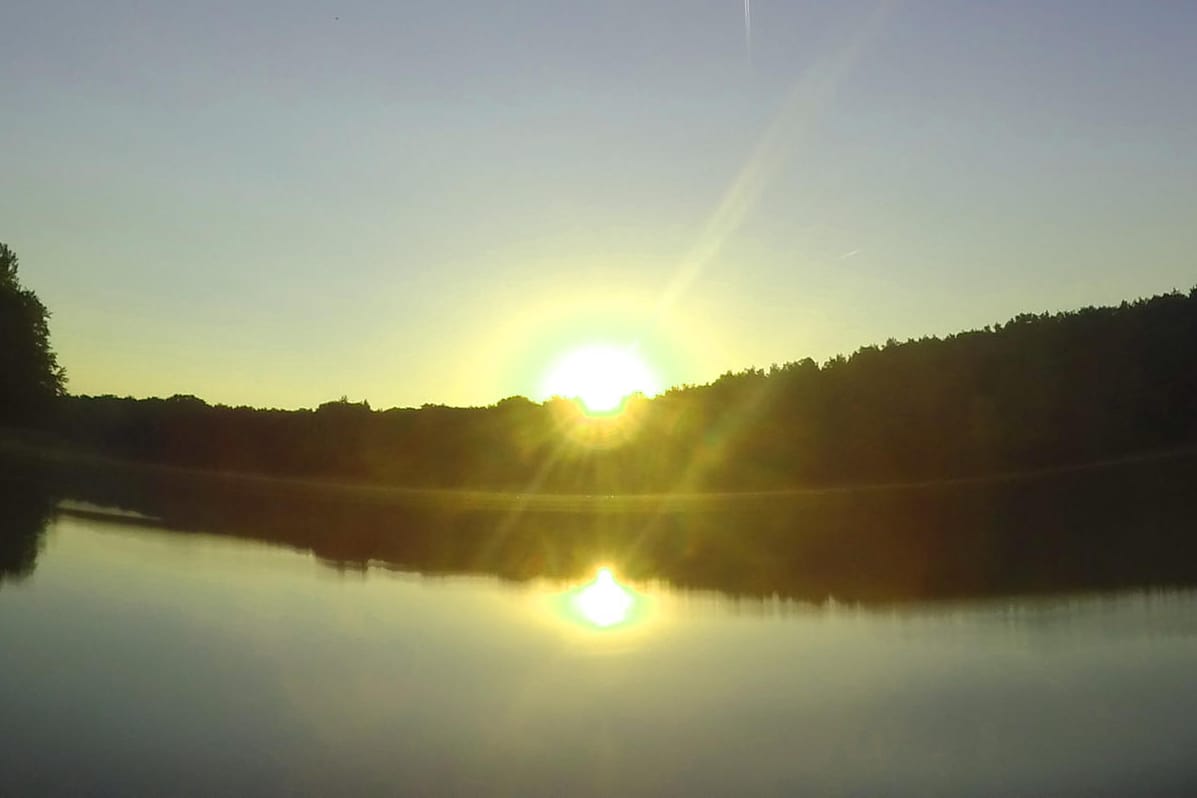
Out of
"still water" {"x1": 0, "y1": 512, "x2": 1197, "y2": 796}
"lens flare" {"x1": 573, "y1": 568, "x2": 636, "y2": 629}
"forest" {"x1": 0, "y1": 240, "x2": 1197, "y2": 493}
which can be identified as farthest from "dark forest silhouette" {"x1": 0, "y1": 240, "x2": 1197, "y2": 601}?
"still water" {"x1": 0, "y1": 512, "x2": 1197, "y2": 796}

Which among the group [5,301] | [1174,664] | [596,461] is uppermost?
[5,301]

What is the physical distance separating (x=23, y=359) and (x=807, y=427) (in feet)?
124

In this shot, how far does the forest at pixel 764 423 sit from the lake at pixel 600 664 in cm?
2296

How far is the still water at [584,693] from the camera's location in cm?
848

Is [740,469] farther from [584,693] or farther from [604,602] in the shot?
[584,693]

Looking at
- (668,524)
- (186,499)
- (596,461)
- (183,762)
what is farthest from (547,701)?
(596,461)

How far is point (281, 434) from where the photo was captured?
210 ft

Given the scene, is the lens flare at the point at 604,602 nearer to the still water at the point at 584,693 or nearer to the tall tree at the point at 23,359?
the still water at the point at 584,693

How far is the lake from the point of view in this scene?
8.62m

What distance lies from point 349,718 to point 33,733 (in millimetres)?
2462

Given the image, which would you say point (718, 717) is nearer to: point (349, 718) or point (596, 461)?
point (349, 718)

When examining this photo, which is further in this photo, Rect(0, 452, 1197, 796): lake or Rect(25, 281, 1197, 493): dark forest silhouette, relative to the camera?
Rect(25, 281, 1197, 493): dark forest silhouette

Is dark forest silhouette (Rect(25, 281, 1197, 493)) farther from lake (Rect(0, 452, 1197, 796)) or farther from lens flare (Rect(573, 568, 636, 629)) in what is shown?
lens flare (Rect(573, 568, 636, 629))

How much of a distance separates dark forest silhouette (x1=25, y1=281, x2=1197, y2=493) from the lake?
22.8m
